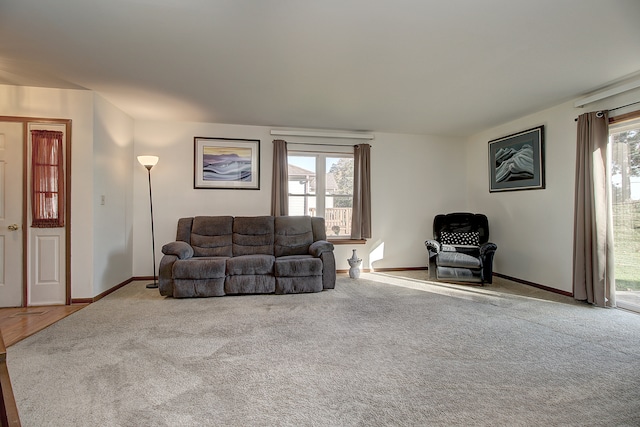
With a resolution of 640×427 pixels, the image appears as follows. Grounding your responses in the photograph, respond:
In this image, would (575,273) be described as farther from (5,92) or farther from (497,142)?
(5,92)

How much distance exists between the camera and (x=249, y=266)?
13.1 feet

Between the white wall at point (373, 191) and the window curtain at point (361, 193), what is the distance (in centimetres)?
20

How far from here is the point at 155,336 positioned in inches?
106

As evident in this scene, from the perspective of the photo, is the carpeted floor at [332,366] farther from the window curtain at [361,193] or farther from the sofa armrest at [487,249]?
the window curtain at [361,193]

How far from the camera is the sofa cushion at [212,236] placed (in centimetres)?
451

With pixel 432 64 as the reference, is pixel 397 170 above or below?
below

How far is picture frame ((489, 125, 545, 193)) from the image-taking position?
173 inches

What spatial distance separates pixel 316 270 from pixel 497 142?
3.74 meters

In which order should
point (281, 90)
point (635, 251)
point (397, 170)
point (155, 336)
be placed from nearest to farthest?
point (155, 336) < point (635, 251) < point (281, 90) < point (397, 170)

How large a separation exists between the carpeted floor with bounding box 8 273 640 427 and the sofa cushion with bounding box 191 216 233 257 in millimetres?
1136

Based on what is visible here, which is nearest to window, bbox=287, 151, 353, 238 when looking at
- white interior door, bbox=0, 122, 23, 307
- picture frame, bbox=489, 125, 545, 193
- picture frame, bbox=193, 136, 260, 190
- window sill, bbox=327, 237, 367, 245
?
window sill, bbox=327, 237, 367, 245

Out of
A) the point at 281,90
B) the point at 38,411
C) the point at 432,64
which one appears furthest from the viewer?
the point at 281,90

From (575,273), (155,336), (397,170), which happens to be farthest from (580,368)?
(397,170)

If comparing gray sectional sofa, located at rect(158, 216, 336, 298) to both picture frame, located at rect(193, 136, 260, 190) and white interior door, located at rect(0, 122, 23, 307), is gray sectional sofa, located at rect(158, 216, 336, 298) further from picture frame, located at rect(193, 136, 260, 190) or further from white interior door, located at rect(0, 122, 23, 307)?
white interior door, located at rect(0, 122, 23, 307)
